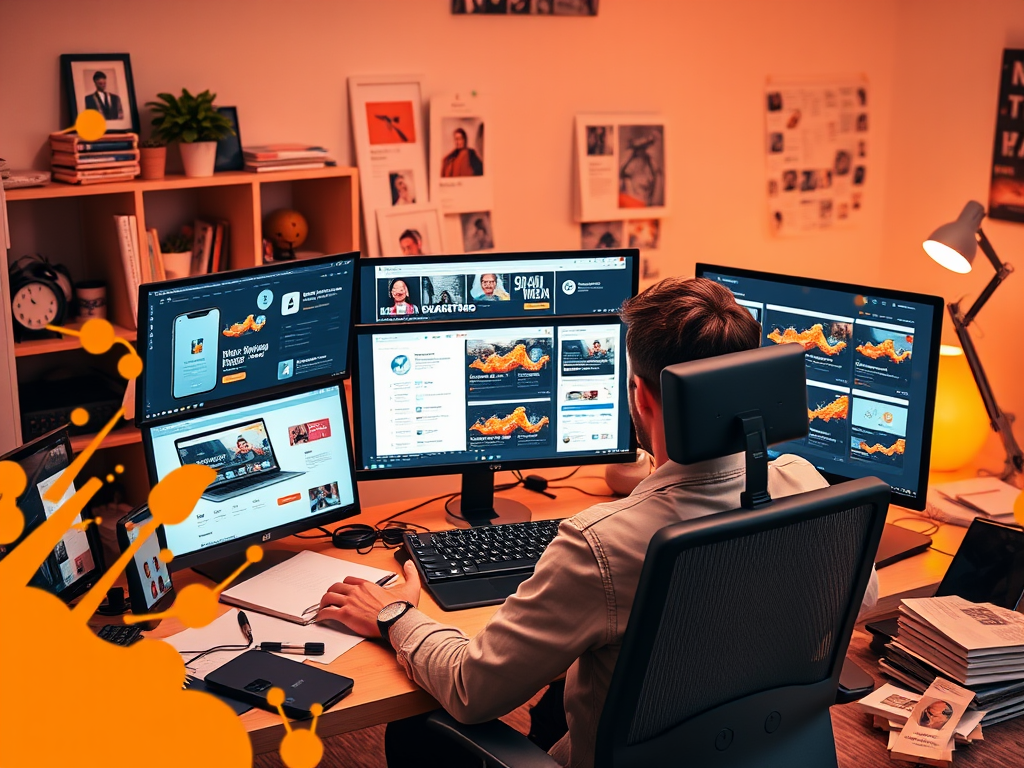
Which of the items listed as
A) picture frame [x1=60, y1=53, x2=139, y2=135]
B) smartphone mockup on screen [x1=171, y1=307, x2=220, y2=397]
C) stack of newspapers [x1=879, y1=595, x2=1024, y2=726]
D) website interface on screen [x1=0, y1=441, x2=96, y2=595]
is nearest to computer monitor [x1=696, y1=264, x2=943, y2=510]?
stack of newspapers [x1=879, y1=595, x2=1024, y2=726]

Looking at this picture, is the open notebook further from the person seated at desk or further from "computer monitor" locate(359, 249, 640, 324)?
"computer monitor" locate(359, 249, 640, 324)

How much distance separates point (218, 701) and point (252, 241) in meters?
1.79

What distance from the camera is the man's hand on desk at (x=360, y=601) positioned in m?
1.75

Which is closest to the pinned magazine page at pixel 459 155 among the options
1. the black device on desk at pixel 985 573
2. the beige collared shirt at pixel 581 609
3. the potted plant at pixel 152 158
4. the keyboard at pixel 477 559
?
the potted plant at pixel 152 158

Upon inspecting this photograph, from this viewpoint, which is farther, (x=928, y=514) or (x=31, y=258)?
(x=31, y=258)

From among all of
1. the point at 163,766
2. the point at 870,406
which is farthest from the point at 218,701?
the point at 870,406

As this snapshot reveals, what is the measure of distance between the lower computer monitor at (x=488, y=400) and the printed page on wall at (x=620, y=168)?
1.64m

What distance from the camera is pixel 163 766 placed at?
3.82ft

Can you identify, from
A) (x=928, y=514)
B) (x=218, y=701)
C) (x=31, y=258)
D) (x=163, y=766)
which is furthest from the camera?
(x=31, y=258)

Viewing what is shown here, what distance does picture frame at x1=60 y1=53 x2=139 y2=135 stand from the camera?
2.88 metres

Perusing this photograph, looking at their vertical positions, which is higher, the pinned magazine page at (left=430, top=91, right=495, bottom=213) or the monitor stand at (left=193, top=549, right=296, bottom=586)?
the pinned magazine page at (left=430, top=91, right=495, bottom=213)

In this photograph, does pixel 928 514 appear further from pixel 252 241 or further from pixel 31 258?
pixel 31 258

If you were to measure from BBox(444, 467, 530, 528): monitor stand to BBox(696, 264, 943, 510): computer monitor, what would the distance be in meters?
0.62

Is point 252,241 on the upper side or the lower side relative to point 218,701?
upper
